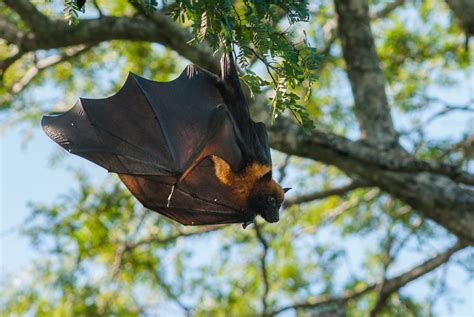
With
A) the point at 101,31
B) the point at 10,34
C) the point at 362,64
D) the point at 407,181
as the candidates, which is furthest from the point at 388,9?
the point at 10,34

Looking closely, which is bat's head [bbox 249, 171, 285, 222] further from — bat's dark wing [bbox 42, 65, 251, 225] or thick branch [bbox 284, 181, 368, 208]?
thick branch [bbox 284, 181, 368, 208]

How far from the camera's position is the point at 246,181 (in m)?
5.06

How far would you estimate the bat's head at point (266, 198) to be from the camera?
504 cm

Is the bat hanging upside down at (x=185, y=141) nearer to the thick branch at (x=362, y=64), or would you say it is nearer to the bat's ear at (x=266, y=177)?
the bat's ear at (x=266, y=177)

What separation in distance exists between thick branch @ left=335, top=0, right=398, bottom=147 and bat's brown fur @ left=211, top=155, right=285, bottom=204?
8.96 feet

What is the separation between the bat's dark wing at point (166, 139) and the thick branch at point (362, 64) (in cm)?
273

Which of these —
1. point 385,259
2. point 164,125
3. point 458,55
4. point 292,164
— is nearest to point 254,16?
point 164,125

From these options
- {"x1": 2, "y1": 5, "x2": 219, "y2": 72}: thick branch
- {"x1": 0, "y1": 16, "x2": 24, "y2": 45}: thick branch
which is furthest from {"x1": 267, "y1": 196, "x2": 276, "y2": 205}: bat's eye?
{"x1": 0, "y1": 16, "x2": 24, "y2": 45}: thick branch

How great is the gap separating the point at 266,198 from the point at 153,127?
84 centimetres

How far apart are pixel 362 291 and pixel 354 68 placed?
2434mm

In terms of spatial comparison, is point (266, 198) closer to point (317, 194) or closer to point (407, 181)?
point (407, 181)

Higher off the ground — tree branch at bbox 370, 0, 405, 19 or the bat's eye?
tree branch at bbox 370, 0, 405, 19

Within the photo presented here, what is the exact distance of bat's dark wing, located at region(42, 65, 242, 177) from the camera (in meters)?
4.84

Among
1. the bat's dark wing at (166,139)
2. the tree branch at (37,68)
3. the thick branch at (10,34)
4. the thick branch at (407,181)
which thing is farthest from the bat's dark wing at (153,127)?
the tree branch at (37,68)
